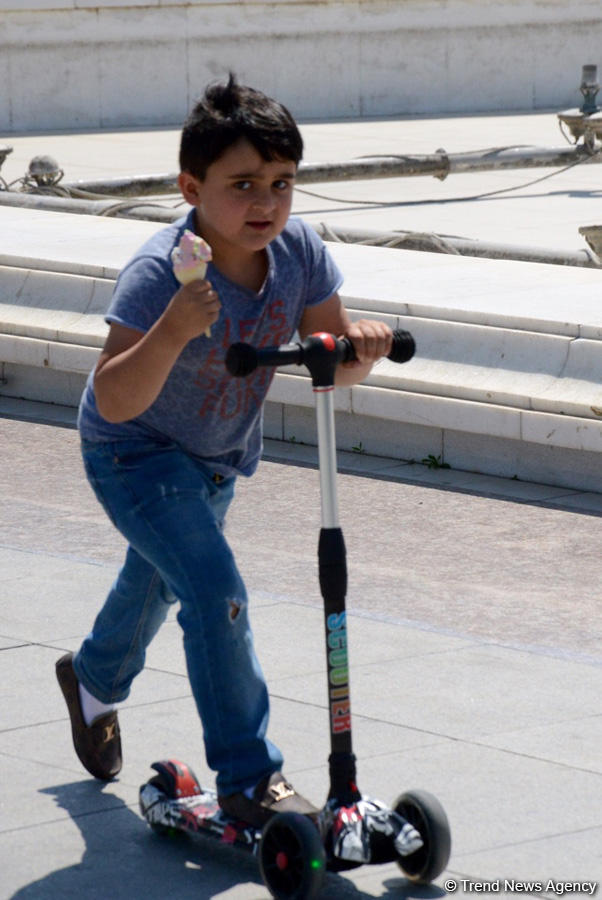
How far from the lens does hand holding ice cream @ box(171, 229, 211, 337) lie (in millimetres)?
3273

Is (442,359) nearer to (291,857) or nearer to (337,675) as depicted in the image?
(337,675)

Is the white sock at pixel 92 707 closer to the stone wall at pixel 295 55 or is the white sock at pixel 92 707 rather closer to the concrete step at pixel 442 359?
the concrete step at pixel 442 359

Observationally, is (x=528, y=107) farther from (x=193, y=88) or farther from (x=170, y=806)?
(x=170, y=806)

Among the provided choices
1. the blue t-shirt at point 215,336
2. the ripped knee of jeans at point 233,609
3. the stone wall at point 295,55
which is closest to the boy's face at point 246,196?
the blue t-shirt at point 215,336

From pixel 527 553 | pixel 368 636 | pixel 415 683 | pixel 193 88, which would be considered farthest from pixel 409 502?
pixel 193 88

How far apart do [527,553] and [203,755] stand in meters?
2.13

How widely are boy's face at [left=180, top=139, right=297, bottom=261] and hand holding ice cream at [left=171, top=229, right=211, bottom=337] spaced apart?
261 millimetres

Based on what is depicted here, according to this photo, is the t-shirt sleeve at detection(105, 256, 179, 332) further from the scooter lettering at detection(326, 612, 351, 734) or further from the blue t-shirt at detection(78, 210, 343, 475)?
the scooter lettering at detection(326, 612, 351, 734)

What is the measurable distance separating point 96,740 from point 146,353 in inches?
42.8

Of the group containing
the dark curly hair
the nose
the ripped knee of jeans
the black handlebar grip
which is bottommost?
the ripped knee of jeans

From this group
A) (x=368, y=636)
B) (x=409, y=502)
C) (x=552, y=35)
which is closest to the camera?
(x=368, y=636)

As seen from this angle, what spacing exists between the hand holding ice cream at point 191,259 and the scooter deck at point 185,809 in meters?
1.11

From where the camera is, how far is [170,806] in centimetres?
365

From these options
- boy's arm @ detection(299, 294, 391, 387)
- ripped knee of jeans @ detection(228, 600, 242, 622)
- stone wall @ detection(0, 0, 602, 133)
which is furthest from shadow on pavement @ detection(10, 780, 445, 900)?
stone wall @ detection(0, 0, 602, 133)
